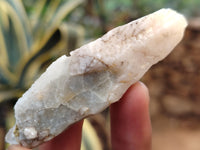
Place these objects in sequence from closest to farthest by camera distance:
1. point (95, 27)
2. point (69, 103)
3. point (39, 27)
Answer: point (69, 103) → point (39, 27) → point (95, 27)

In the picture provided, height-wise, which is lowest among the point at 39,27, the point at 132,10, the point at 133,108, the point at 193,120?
the point at 193,120

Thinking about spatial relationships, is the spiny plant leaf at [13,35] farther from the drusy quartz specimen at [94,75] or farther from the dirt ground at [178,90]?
the dirt ground at [178,90]

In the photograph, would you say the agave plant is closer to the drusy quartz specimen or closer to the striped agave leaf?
the striped agave leaf

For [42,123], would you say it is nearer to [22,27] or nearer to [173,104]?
[22,27]

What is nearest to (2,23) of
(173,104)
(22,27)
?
(22,27)

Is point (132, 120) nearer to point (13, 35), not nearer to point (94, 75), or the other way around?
point (94, 75)

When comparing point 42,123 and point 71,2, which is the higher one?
point 42,123

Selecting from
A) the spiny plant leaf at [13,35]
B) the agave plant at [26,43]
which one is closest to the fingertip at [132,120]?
the agave plant at [26,43]
